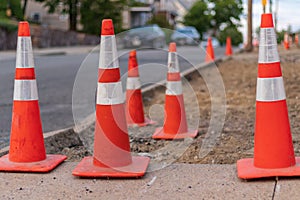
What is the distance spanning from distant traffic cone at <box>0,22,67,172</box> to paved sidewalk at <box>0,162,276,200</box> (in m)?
0.20

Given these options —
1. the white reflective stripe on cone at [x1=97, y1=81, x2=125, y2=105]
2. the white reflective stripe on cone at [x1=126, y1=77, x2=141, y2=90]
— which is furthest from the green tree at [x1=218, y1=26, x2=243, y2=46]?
the white reflective stripe on cone at [x1=97, y1=81, x2=125, y2=105]

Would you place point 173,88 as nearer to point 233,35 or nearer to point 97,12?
point 97,12

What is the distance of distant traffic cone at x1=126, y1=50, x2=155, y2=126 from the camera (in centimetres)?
635

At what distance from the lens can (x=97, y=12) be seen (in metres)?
45.6

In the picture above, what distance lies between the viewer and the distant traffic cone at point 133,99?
635 centimetres

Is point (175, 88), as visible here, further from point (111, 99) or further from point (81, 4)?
point (81, 4)

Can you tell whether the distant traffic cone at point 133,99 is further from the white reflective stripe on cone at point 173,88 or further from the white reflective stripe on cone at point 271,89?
the white reflective stripe on cone at point 271,89

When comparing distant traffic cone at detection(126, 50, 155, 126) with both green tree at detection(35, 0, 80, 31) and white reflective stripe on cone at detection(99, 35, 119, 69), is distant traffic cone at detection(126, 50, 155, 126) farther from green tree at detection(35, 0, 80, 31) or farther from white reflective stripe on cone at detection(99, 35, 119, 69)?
green tree at detection(35, 0, 80, 31)

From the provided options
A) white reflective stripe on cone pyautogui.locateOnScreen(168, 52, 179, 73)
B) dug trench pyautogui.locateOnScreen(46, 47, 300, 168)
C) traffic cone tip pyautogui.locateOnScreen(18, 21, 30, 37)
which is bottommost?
dug trench pyautogui.locateOnScreen(46, 47, 300, 168)

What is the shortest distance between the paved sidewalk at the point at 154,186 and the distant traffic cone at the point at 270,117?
0.18 meters

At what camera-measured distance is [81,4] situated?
46094 mm

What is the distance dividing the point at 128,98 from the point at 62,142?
1285mm

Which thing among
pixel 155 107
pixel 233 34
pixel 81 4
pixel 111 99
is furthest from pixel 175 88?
pixel 233 34

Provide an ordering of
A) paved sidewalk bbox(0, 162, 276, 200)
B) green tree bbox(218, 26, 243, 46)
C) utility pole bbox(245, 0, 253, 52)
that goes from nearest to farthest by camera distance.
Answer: paved sidewalk bbox(0, 162, 276, 200) → utility pole bbox(245, 0, 253, 52) → green tree bbox(218, 26, 243, 46)
